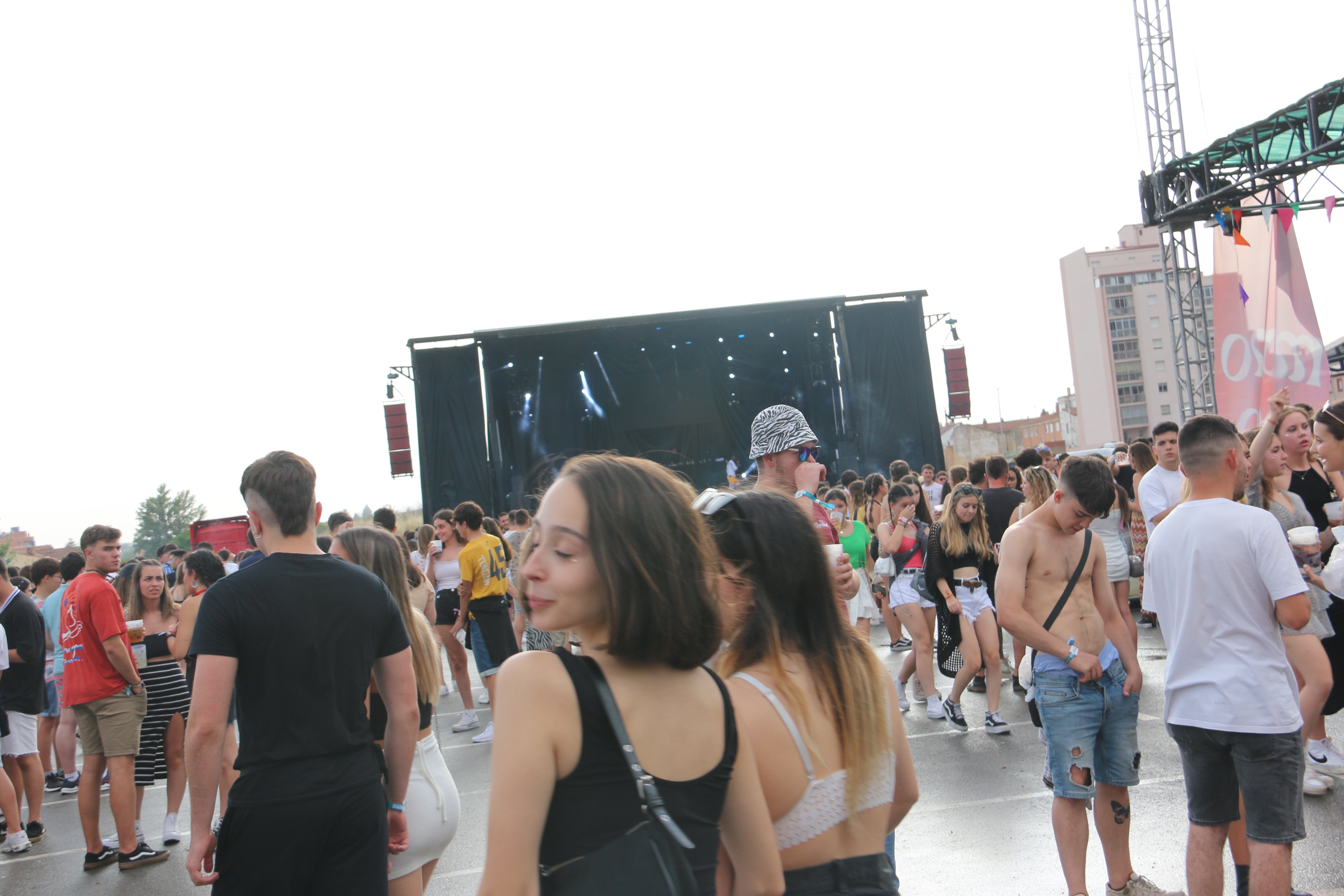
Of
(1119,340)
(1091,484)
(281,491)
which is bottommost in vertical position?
(1091,484)

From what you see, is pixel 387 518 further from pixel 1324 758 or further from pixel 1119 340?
pixel 1119 340

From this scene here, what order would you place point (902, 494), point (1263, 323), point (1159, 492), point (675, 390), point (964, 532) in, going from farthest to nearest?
1. point (675, 390)
2. point (1263, 323)
3. point (902, 494)
4. point (1159, 492)
5. point (964, 532)

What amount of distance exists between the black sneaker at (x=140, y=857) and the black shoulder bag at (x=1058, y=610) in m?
4.81

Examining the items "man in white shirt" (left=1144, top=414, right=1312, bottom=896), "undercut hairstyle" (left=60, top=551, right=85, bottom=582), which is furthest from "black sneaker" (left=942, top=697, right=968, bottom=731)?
"undercut hairstyle" (left=60, top=551, right=85, bottom=582)

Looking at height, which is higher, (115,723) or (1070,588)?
(1070,588)

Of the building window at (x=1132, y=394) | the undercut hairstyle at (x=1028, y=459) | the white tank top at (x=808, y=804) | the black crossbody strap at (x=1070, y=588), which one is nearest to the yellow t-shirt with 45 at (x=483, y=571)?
the undercut hairstyle at (x=1028, y=459)

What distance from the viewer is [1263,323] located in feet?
42.1

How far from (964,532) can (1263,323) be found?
9.38 m

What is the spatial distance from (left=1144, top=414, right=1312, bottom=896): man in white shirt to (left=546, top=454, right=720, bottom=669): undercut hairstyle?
2255mm

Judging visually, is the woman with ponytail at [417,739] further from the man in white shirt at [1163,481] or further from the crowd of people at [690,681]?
the man in white shirt at [1163,481]

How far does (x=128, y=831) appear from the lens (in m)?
5.07

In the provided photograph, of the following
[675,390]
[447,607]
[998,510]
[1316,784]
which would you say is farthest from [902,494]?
[675,390]

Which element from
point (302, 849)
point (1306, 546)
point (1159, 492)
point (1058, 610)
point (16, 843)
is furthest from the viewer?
point (1159, 492)

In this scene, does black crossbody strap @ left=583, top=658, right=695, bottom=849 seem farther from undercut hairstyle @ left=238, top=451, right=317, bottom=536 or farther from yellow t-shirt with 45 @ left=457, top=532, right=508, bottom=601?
yellow t-shirt with 45 @ left=457, top=532, right=508, bottom=601
